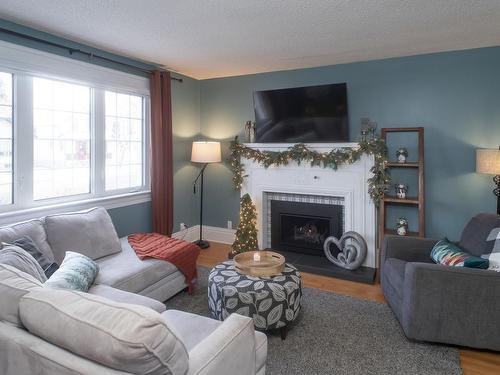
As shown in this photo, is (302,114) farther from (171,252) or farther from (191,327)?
(191,327)

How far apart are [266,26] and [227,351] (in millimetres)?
2529

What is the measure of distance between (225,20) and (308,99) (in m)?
1.73

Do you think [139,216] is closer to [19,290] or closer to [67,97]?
[67,97]

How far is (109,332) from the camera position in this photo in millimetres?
1113

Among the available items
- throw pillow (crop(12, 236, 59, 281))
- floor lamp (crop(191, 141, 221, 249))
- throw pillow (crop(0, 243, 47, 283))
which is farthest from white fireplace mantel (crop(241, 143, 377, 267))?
throw pillow (crop(0, 243, 47, 283))

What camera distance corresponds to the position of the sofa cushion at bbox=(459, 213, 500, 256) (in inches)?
103

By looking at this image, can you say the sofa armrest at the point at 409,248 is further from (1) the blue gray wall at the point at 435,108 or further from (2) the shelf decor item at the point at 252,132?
(2) the shelf decor item at the point at 252,132

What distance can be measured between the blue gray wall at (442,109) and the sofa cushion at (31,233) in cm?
336

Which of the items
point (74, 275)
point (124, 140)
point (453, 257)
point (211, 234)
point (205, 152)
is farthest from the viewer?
point (211, 234)

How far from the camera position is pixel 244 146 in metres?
4.70

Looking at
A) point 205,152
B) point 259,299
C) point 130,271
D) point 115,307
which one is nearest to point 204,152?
point 205,152

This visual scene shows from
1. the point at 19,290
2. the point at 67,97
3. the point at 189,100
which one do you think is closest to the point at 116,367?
the point at 19,290

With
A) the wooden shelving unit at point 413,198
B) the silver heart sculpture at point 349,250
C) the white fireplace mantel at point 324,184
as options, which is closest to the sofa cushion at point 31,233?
the white fireplace mantel at point 324,184

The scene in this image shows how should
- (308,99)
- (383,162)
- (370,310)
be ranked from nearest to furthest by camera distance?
(370,310)
(383,162)
(308,99)
